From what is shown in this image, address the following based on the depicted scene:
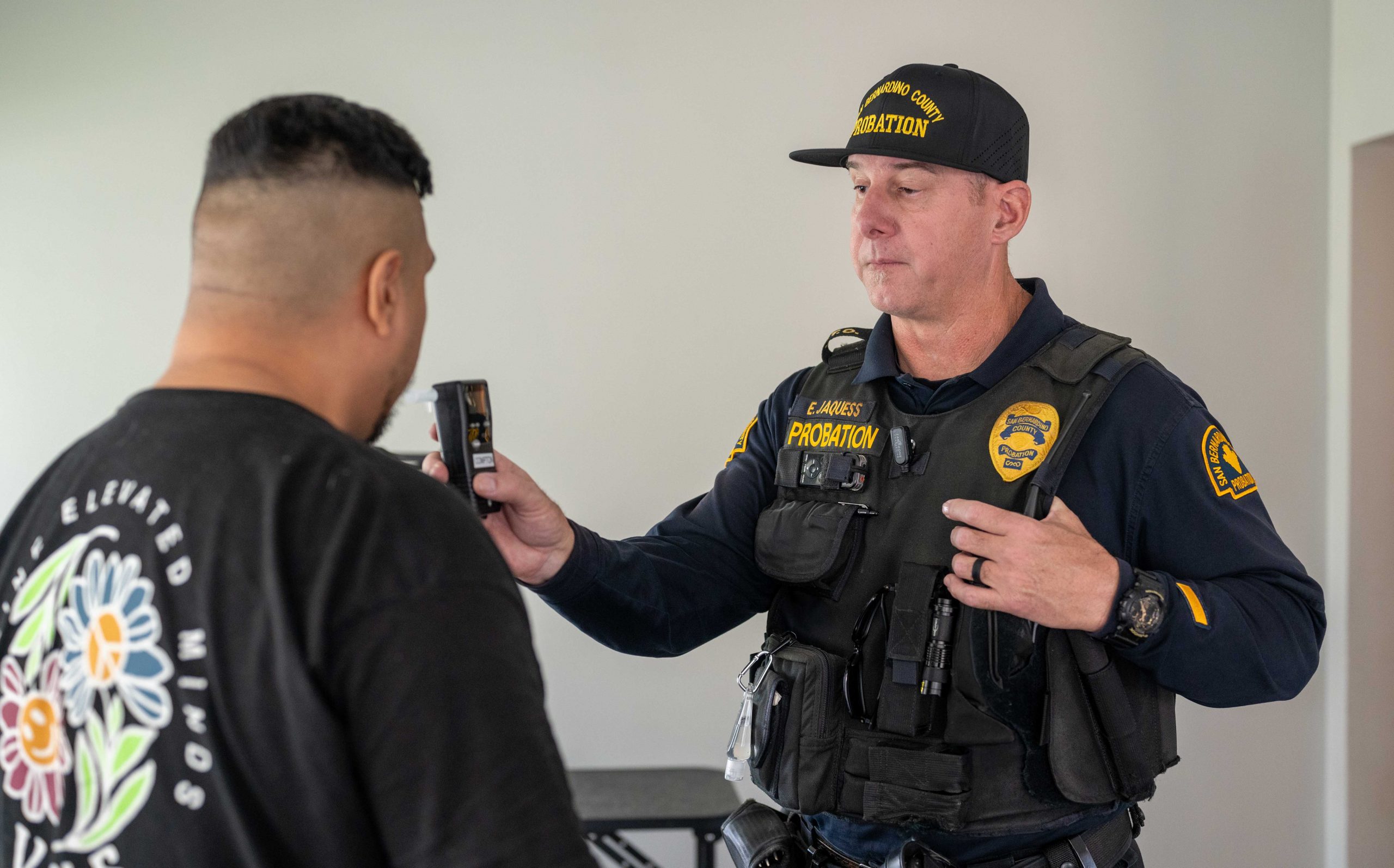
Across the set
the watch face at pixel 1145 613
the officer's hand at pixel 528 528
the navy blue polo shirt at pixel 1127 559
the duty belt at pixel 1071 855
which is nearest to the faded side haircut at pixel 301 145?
the officer's hand at pixel 528 528

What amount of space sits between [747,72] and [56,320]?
6.79 feet

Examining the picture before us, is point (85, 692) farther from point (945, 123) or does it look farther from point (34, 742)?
point (945, 123)

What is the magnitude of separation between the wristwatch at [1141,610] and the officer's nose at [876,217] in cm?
62

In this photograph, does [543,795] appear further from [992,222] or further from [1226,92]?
[1226,92]

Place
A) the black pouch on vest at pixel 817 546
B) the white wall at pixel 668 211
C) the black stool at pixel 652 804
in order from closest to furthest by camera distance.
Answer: the black pouch on vest at pixel 817 546 → the black stool at pixel 652 804 → the white wall at pixel 668 211

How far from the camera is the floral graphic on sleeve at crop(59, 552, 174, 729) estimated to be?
0.73m

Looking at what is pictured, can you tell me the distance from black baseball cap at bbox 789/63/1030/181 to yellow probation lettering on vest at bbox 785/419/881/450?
408 mm

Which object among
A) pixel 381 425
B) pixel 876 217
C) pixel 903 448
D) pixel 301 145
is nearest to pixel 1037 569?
pixel 903 448

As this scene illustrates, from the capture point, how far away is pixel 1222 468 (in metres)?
1.46

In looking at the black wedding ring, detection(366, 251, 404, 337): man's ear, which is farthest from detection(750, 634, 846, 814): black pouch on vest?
detection(366, 251, 404, 337): man's ear

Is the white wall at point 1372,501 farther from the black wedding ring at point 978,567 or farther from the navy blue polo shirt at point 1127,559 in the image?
the black wedding ring at point 978,567

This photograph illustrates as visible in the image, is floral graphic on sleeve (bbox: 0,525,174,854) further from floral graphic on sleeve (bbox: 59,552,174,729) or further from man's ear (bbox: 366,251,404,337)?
man's ear (bbox: 366,251,404,337)

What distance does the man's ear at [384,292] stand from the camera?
88 cm

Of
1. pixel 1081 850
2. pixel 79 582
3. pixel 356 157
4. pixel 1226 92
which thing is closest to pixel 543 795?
pixel 79 582
